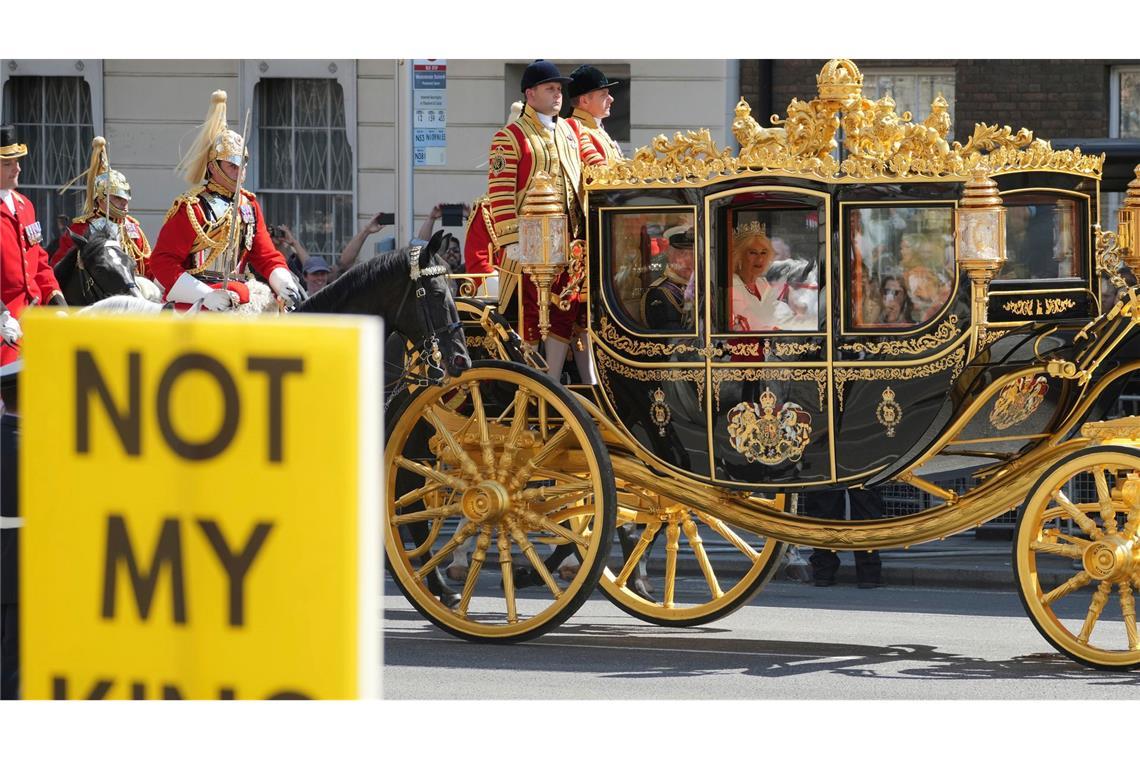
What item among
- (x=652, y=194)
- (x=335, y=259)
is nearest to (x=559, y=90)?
(x=652, y=194)

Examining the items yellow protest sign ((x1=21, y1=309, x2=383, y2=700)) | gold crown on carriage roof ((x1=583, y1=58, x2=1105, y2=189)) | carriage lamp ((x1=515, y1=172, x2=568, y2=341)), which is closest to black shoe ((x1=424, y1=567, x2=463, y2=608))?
carriage lamp ((x1=515, y1=172, x2=568, y2=341))

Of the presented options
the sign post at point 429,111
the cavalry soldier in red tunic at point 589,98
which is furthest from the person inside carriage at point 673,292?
the sign post at point 429,111

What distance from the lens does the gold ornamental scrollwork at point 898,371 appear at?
7.69 meters

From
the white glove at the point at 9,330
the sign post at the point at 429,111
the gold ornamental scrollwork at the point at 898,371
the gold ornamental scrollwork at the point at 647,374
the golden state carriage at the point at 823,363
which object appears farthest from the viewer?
the sign post at the point at 429,111

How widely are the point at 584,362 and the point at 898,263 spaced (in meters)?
1.57

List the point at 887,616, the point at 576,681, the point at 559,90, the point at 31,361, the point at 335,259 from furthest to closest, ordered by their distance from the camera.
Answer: the point at 335,259 < the point at 887,616 < the point at 559,90 < the point at 576,681 < the point at 31,361

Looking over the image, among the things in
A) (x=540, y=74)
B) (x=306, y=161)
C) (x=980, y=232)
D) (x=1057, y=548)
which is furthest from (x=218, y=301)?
(x=306, y=161)

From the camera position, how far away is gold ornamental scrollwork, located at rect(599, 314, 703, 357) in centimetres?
805

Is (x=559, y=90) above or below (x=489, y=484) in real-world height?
above

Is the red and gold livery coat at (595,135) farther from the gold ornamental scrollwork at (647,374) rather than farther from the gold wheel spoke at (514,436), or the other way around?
the gold wheel spoke at (514,436)

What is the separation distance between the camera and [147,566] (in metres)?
2.66

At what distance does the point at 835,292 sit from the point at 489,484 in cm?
159

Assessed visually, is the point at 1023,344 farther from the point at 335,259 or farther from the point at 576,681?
the point at 335,259

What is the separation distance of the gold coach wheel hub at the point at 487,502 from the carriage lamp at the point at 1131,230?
8.49 ft
